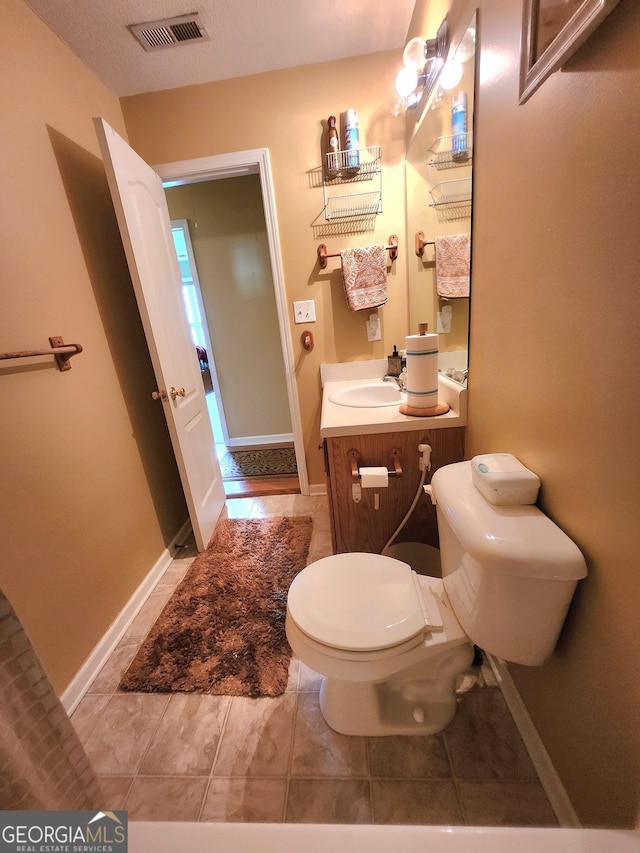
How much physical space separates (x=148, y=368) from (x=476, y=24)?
6.06 feet

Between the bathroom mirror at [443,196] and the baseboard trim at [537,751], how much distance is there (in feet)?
3.26

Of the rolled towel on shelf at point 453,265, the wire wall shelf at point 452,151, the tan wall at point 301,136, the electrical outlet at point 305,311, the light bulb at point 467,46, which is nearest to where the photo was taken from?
the light bulb at point 467,46

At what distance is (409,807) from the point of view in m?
0.81

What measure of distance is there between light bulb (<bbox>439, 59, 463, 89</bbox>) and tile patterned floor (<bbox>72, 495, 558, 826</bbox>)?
1960 millimetres

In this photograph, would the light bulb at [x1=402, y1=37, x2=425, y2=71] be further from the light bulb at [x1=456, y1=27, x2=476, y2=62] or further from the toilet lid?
the toilet lid

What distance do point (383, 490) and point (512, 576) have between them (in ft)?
2.19

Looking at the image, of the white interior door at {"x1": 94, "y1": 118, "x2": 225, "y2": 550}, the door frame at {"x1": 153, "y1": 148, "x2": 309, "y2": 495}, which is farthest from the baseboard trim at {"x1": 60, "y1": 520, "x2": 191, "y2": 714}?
the door frame at {"x1": 153, "y1": 148, "x2": 309, "y2": 495}

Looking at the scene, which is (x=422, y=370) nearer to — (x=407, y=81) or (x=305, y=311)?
(x=305, y=311)

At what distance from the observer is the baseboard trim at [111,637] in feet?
3.68

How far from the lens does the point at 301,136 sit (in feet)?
5.56

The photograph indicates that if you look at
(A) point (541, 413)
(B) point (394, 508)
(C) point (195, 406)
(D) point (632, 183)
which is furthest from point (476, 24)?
(C) point (195, 406)

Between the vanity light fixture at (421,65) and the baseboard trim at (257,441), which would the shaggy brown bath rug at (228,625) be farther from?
the vanity light fixture at (421,65)

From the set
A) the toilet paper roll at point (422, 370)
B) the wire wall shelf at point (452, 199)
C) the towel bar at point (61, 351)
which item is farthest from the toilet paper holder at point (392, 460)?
the towel bar at point (61, 351)

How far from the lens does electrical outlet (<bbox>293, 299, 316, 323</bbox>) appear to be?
1908 millimetres
